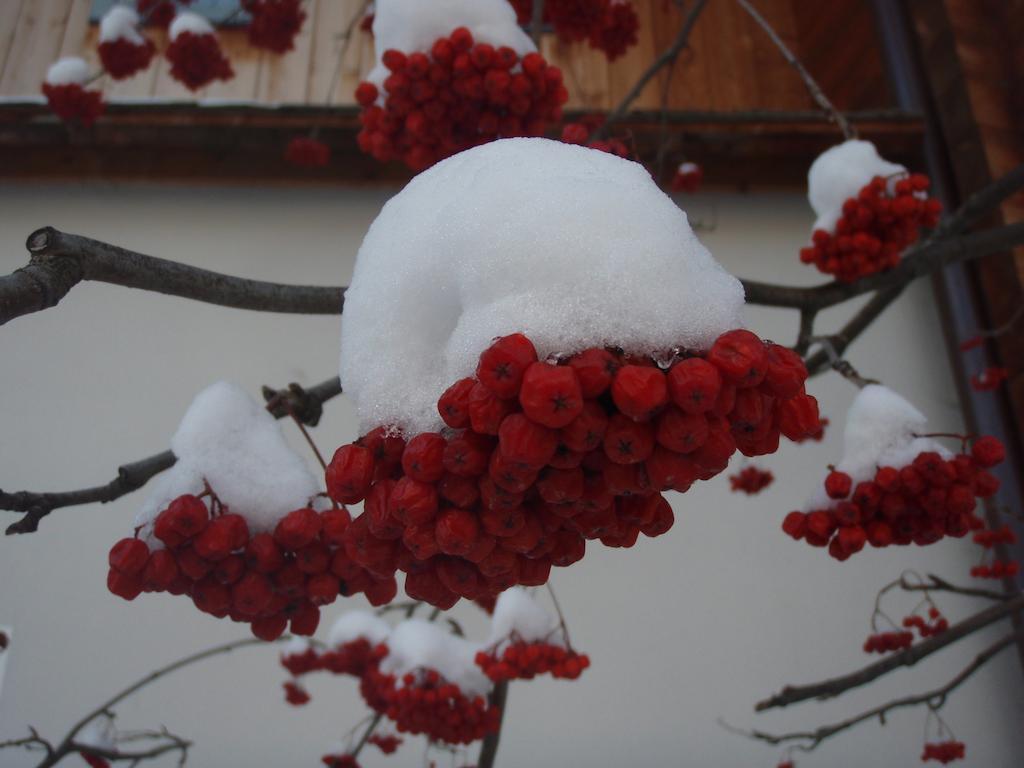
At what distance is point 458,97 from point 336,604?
197 cm

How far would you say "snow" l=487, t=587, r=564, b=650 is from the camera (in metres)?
1.99

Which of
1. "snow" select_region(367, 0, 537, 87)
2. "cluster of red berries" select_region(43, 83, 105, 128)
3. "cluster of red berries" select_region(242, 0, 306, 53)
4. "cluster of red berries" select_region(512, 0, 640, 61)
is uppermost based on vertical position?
"cluster of red berries" select_region(242, 0, 306, 53)

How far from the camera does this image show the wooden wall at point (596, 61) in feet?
12.9

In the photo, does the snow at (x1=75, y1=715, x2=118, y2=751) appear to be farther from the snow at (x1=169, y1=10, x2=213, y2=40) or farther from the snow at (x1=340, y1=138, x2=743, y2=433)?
the snow at (x1=169, y1=10, x2=213, y2=40)

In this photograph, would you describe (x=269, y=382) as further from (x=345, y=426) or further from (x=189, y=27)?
(x=189, y=27)

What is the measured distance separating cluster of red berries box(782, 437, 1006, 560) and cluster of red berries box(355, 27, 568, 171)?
0.91 metres

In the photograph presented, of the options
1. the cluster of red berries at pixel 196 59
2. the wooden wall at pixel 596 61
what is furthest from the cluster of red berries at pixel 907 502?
the wooden wall at pixel 596 61

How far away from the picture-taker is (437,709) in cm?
193

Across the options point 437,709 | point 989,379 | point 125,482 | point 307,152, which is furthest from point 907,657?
point 307,152

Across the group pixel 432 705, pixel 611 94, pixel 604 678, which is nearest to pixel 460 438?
pixel 432 705

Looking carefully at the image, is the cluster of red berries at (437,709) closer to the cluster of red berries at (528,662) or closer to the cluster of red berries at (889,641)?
the cluster of red berries at (528,662)

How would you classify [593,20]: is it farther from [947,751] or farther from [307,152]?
[947,751]

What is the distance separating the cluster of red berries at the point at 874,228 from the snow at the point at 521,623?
111 cm

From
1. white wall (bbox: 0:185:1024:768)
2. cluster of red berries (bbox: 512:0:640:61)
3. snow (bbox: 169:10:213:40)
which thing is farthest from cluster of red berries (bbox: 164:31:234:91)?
cluster of red berries (bbox: 512:0:640:61)
